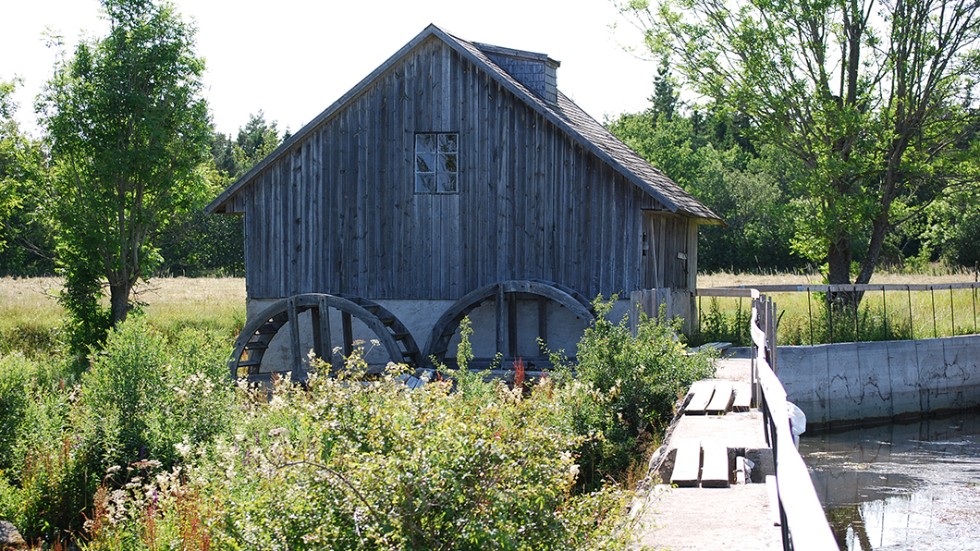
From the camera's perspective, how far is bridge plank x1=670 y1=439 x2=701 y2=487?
25.0 ft

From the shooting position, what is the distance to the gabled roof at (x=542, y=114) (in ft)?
55.4

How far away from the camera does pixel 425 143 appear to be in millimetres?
18219

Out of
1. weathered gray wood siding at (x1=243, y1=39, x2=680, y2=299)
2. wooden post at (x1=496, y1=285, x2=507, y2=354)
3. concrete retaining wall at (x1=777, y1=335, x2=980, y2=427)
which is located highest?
weathered gray wood siding at (x1=243, y1=39, x2=680, y2=299)

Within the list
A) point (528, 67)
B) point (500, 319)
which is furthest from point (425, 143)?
point (500, 319)

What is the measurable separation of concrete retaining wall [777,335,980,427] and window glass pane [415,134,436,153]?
7152 millimetres

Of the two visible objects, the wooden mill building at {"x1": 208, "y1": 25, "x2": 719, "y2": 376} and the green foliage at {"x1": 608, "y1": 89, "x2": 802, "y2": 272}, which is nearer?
the wooden mill building at {"x1": 208, "y1": 25, "x2": 719, "y2": 376}

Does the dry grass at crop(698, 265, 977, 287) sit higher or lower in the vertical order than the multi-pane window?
lower

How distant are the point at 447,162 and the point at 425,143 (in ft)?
1.68

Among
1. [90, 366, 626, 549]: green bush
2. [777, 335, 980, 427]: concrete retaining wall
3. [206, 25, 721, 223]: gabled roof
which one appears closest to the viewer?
[90, 366, 626, 549]: green bush

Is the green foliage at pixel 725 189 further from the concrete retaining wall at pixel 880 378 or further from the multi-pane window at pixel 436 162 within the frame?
the multi-pane window at pixel 436 162

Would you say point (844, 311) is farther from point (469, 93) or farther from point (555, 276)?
point (469, 93)

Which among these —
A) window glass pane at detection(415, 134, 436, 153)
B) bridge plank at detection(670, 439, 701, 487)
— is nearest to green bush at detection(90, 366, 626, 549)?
bridge plank at detection(670, 439, 701, 487)

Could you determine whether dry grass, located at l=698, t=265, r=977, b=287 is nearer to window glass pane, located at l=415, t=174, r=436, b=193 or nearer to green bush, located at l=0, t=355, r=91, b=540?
window glass pane, located at l=415, t=174, r=436, b=193

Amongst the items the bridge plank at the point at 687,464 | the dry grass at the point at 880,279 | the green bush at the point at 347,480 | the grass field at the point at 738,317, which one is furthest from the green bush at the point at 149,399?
the dry grass at the point at 880,279
